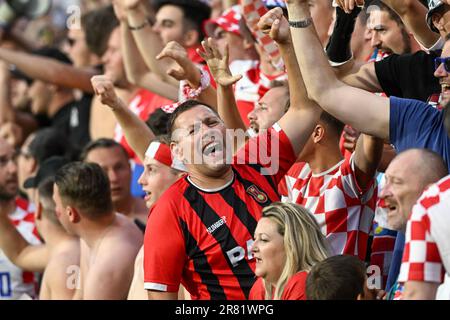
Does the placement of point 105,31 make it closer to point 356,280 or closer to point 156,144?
point 156,144

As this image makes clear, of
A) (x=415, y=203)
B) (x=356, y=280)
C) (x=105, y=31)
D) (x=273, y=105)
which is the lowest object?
(x=356, y=280)

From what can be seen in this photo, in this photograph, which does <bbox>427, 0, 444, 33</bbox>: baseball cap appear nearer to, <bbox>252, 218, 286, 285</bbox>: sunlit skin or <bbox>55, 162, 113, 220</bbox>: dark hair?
<bbox>252, 218, 286, 285</bbox>: sunlit skin

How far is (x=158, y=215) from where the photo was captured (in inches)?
227

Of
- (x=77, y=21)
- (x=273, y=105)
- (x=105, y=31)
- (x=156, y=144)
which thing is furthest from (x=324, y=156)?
(x=77, y=21)

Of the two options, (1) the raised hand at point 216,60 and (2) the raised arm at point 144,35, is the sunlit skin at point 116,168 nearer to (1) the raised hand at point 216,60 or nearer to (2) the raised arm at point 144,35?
(2) the raised arm at point 144,35

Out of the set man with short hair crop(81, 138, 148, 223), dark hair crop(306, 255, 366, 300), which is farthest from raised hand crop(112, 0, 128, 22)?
dark hair crop(306, 255, 366, 300)

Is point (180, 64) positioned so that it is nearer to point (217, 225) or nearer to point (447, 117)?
point (217, 225)

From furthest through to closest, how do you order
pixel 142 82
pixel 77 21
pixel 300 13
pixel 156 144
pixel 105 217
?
pixel 77 21 → pixel 142 82 → pixel 105 217 → pixel 156 144 → pixel 300 13

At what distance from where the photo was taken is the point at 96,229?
292 inches

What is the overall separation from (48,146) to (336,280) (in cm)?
596

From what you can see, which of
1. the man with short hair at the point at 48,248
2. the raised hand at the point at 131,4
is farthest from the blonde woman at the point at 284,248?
the raised hand at the point at 131,4

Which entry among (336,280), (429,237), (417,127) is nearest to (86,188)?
(417,127)

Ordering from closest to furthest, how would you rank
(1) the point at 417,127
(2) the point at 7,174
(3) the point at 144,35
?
(1) the point at 417,127, (3) the point at 144,35, (2) the point at 7,174

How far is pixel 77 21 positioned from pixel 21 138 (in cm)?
129
